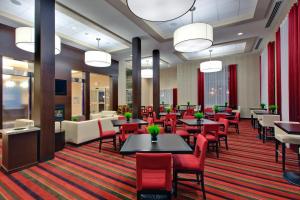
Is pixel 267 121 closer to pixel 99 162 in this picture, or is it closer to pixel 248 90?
pixel 99 162

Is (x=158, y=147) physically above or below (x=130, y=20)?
below

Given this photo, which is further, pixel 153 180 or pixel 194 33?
pixel 194 33

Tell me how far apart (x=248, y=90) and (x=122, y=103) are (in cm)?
807

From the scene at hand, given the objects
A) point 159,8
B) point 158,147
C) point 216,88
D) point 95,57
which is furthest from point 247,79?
point 158,147

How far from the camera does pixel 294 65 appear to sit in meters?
3.88

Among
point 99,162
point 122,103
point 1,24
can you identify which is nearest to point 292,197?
point 99,162

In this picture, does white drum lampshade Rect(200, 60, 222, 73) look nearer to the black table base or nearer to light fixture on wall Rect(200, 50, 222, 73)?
light fixture on wall Rect(200, 50, 222, 73)

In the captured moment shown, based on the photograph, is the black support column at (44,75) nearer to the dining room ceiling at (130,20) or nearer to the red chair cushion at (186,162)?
the dining room ceiling at (130,20)

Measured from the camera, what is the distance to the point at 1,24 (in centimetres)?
534

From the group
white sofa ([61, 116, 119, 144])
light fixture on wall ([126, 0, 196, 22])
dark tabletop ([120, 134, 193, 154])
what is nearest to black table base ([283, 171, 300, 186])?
dark tabletop ([120, 134, 193, 154])

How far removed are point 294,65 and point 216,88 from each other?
281 inches

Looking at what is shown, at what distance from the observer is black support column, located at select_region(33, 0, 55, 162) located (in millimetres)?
3494

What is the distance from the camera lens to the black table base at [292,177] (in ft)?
8.77

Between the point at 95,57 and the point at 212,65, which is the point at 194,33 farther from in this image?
the point at 212,65
